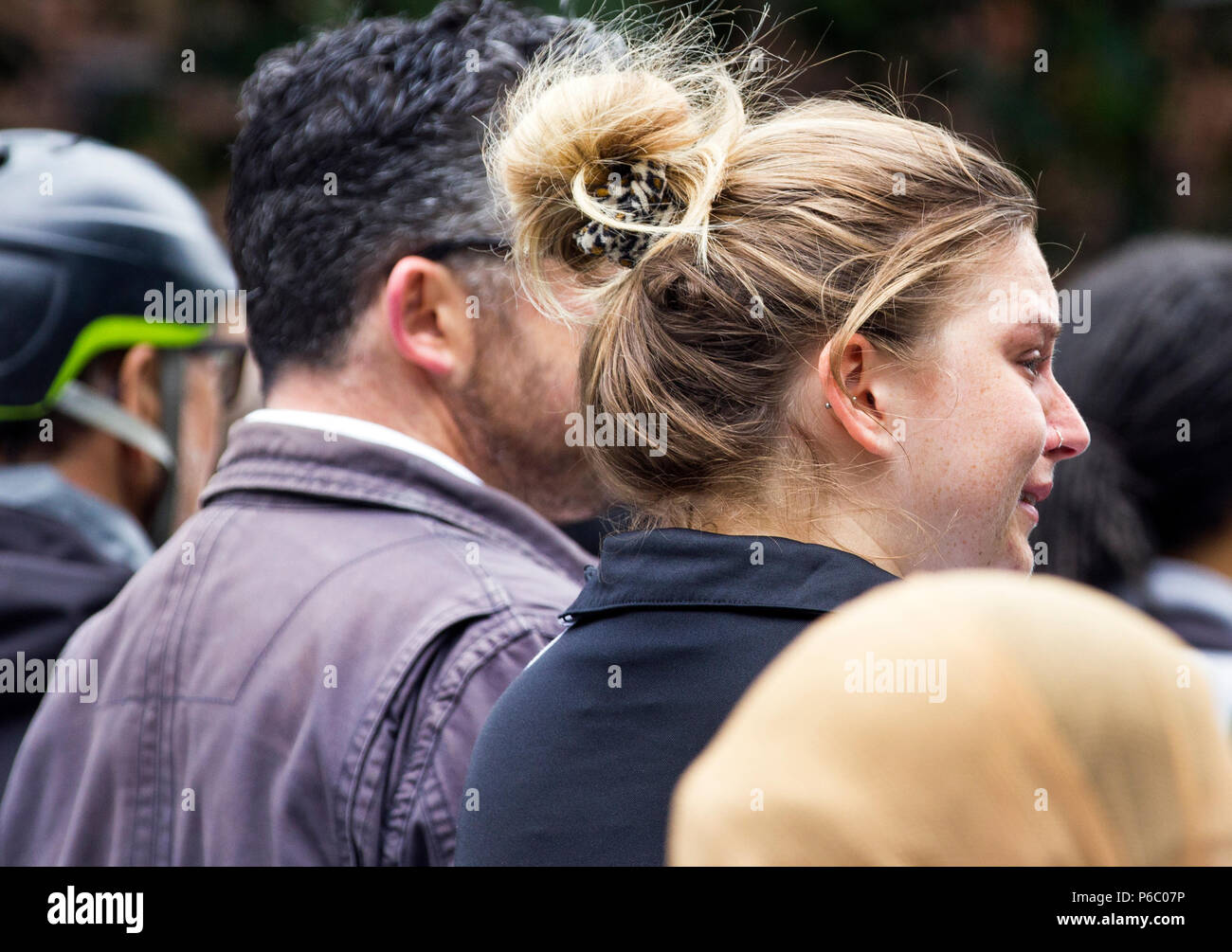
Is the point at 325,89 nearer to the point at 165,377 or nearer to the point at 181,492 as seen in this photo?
the point at 165,377

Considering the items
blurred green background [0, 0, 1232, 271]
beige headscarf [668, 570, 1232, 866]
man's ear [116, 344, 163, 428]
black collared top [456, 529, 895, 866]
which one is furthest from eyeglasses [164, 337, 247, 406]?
blurred green background [0, 0, 1232, 271]

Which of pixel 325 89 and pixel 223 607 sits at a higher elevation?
pixel 325 89

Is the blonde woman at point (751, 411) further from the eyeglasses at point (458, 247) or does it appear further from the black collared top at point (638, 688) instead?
the eyeglasses at point (458, 247)

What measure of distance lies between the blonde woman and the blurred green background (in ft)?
21.5

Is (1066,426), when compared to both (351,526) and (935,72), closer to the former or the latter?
(351,526)

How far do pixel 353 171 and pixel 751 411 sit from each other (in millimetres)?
855

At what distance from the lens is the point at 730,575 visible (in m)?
1.40

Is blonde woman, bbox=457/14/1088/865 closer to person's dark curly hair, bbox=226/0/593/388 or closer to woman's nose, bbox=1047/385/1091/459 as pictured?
woman's nose, bbox=1047/385/1091/459

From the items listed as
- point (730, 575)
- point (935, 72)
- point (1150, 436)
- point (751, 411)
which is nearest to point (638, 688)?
point (730, 575)

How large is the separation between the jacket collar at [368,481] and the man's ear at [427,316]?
163mm

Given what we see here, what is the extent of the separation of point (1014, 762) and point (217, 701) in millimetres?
1235

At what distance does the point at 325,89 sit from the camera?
213cm

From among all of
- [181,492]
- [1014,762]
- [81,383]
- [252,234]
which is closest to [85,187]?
[81,383]

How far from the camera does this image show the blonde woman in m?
1.38
